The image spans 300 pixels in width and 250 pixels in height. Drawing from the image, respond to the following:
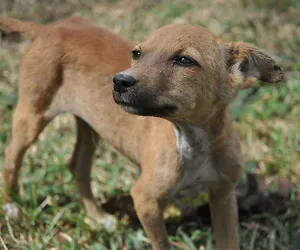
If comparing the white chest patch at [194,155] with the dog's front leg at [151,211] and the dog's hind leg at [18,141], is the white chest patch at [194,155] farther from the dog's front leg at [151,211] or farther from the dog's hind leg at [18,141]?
the dog's hind leg at [18,141]

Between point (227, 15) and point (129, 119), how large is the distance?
4993 millimetres

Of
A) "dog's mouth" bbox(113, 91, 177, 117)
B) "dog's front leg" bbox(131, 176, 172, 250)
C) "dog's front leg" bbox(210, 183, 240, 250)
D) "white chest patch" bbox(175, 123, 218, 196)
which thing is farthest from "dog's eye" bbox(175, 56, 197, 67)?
"dog's front leg" bbox(210, 183, 240, 250)

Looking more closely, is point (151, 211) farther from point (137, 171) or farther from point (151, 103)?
point (137, 171)

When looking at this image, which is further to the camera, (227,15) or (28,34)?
(227,15)

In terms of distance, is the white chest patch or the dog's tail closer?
the white chest patch

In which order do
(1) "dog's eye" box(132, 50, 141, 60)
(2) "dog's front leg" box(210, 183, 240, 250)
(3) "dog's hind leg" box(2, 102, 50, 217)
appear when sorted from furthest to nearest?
(3) "dog's hind leg" box(2, 102, 50, 217), (2) "dog's front leg" box(210, 183, 240, 250), (1) "dog's eye" box(132, 50, 141, 60)

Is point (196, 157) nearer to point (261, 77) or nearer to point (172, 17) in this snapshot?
point (261, 77)

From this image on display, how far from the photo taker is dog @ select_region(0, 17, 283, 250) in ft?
11.6

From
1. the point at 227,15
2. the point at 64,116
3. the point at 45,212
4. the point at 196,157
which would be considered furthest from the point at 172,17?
the point at 196,157

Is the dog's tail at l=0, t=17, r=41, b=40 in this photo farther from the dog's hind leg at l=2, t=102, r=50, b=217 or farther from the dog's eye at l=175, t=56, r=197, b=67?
the dog's eye at l=175, t=56, r=197, b=67

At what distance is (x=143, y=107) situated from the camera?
339 centimetres

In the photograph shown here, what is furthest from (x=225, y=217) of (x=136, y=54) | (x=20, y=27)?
(x=20, y=27)

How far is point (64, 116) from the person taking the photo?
6820 mm

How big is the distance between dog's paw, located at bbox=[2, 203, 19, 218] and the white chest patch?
1.79 meters
